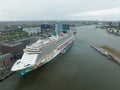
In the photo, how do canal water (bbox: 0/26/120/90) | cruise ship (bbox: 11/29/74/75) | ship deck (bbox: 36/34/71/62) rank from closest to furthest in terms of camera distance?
canal water (bbox: 0/26/120/90)
cruise ship (bbox: 11/29/74/75)
ship deck (bbox: 36/34/71/62)

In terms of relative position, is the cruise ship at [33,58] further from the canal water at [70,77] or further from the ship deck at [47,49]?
the canal water at [70,77]

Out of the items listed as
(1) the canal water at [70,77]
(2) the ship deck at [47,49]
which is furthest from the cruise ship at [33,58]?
(1) the canal water at [70,77]

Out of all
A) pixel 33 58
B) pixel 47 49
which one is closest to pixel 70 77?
pixel 33 58

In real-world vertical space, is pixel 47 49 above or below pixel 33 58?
above

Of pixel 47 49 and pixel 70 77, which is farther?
pixel 47 49

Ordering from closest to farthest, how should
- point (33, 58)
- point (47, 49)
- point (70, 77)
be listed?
point (70, 77) < point (33, 58) < point (47, 49)

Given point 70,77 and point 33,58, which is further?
point 33,58

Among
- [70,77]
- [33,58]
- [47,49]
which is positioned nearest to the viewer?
[70,77]

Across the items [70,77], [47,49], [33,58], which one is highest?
[47,49]

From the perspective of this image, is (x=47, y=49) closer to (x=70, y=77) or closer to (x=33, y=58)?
(x=33, y=58)

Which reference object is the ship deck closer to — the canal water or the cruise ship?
the cruise ship

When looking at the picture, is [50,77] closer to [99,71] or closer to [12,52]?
[99,71]

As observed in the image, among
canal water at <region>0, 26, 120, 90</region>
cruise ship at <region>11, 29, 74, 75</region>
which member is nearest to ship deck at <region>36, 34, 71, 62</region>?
cruise ship at <region>11, 29, 74, 75</region>
